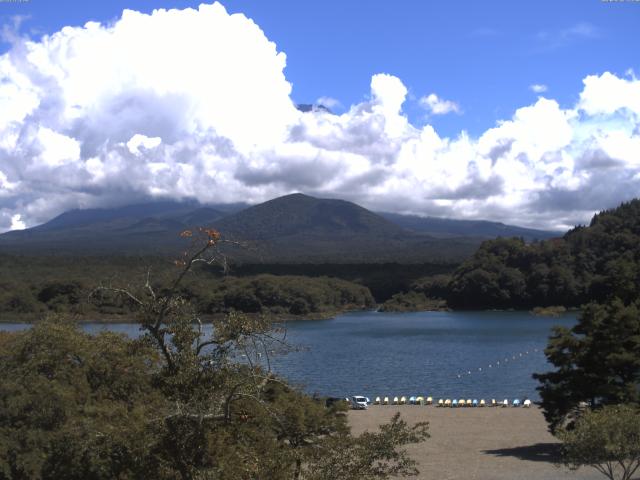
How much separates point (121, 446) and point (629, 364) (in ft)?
45.6

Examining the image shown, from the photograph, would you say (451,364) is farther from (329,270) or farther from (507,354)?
(329,270)

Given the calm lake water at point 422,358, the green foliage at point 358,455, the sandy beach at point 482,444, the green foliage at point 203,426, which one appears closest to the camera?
the green foliage at point 203,426

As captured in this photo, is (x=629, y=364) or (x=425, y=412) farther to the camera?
(x=425, y=412)

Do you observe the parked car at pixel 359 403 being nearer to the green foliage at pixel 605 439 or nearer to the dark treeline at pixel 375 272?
the green foliage at pixel 605 439

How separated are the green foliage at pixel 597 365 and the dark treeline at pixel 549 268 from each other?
70.8 meters


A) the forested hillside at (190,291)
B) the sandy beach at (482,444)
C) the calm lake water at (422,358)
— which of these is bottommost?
the calm lake water at (422,358)

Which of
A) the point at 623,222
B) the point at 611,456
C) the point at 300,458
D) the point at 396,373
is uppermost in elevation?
the point at 623,222

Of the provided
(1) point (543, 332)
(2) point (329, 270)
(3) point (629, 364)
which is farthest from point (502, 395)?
(2) point (329, 270)

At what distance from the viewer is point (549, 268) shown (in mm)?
95812

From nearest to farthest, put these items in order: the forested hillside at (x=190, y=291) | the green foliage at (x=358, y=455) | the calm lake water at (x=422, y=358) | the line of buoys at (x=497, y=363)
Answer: the green foliage at (x=358, y=455), the calm lake water at (x=422, y=358), the line of buoys at (x=497, y=363), the forested hillside at (x=190, y=291)

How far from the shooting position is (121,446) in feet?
25.5

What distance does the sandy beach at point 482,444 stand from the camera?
17.2 metres

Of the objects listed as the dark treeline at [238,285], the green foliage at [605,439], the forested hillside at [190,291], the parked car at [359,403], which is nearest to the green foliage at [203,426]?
the green foliage at [605,439]

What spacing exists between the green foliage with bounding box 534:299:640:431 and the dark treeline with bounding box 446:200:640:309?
232ft
